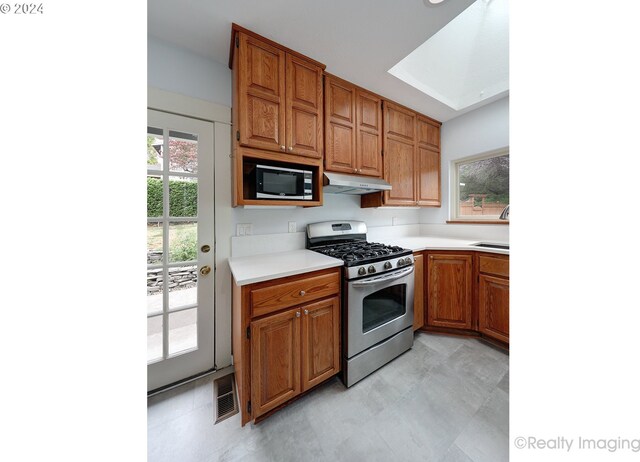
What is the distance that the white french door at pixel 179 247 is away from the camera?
4.74 feet

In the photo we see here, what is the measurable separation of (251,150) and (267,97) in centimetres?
38

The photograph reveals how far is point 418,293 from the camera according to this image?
2.03 m

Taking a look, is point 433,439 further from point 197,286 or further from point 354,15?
point 354,15

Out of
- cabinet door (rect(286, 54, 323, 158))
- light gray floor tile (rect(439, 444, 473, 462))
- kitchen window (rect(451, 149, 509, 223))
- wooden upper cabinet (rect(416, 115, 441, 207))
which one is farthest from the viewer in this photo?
wooden upper cabinet (rect(416, 115, 441, 207))

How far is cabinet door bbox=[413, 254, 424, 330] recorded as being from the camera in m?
2.00

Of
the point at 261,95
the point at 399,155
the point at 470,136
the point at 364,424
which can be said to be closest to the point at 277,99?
the point at 261,95

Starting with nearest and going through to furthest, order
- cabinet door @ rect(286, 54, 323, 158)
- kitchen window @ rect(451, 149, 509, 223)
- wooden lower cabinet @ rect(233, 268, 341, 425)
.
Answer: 1. wooden lower cabinet @ rect(233, 268, 341, 425)
2. cabinet door @ rect(286, 54, 323, 158)
3. kitchen window @ rect(451, 149, 509, 223)

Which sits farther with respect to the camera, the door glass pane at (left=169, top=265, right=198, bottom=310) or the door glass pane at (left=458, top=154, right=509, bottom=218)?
the door glass pane at (left=458, top=154, right=509, bottom=218)

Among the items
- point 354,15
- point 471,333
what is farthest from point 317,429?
point 354,15

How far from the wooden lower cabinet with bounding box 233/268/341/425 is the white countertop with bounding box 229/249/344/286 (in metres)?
0.05

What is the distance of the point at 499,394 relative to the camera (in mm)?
1396

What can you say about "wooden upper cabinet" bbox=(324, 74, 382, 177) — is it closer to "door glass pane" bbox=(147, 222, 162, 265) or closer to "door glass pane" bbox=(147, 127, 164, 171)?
"door glass pane" bbox=(147, 127, 164, 171)

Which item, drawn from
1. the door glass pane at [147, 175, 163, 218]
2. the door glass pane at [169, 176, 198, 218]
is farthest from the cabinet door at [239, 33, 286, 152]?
the door glass pane at [147, 175, 163, 218]
